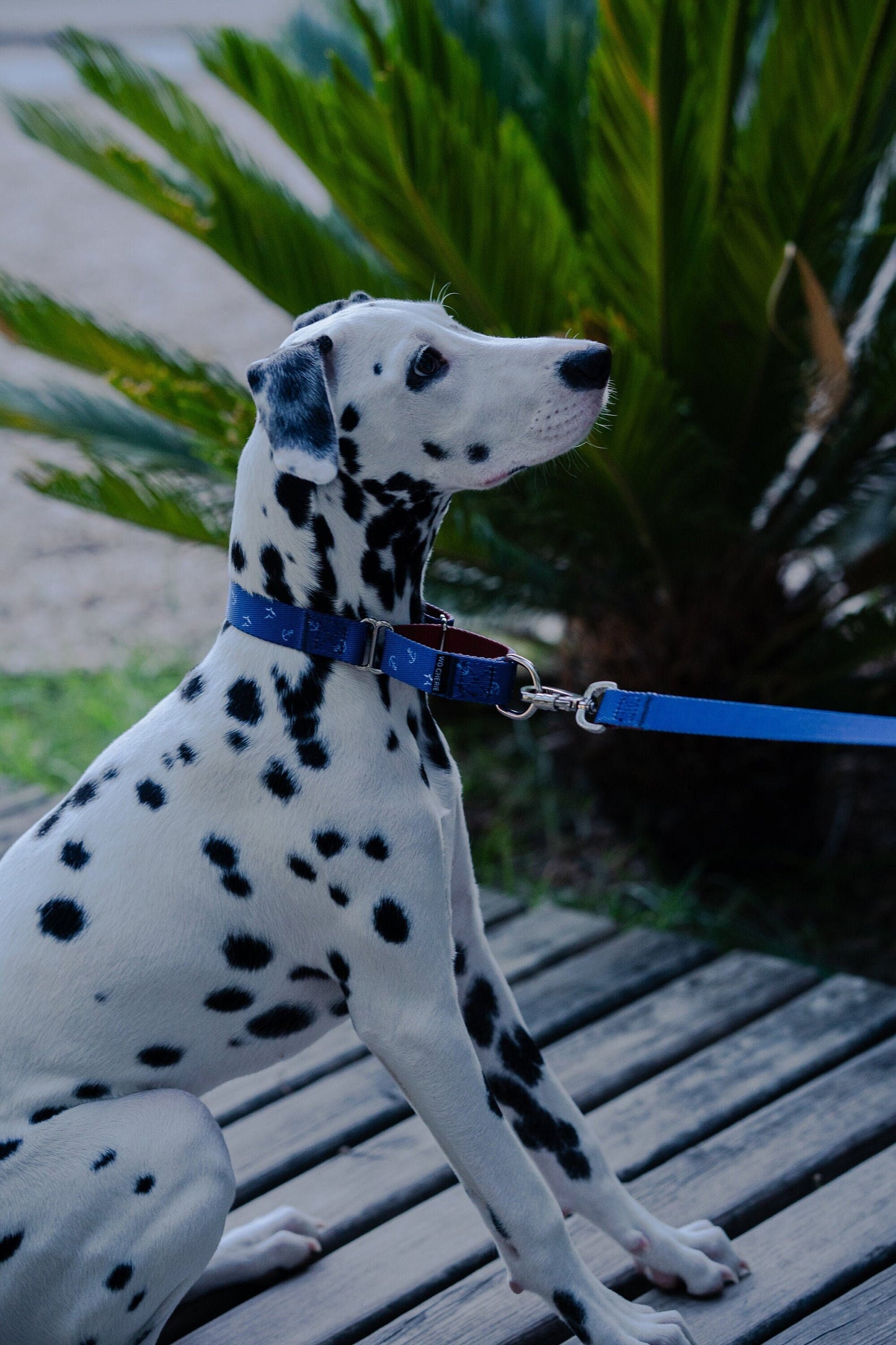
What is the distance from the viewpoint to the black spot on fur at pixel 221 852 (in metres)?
1.78

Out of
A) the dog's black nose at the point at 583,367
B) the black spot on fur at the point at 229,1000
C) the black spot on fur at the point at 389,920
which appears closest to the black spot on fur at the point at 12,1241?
the black spot on fur at the point at 229,1000

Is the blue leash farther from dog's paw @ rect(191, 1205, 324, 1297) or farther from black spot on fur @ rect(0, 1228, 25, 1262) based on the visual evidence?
dog's paw @ rect(191, 1205, 324, 1297)

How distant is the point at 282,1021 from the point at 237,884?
24 cm

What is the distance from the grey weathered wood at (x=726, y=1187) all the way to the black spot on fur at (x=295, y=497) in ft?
4.45

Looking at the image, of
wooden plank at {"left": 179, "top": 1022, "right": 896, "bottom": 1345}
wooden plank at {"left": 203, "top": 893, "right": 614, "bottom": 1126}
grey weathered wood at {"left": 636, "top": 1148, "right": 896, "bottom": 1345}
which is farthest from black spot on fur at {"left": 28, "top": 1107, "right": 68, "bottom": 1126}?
grey weathered wood at {"left": 636, "top": 1148, "right": 896, "bottom": 1345}

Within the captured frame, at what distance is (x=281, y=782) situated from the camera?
5.85 ft

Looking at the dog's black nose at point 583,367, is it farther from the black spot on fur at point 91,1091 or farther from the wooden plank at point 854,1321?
the wooden plank at point 854,1321

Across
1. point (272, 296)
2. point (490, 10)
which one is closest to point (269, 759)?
point (272, 296)

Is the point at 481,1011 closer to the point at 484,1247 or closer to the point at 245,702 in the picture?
the point at 484,1247

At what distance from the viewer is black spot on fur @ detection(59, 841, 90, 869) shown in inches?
70.1

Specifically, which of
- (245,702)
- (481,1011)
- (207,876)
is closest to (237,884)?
(207,876)

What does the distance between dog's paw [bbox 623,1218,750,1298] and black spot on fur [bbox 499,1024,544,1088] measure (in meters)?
0.30

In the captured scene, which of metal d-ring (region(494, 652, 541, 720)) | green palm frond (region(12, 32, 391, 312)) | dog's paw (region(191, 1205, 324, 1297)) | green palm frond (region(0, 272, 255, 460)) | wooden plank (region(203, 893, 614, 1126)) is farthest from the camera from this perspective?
green palm frond (region(0, 272, 255, 460))

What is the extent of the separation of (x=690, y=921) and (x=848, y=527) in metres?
1.43
